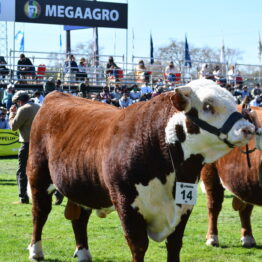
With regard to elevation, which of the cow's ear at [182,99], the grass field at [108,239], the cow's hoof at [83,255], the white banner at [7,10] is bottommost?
the grass field at [108,239]

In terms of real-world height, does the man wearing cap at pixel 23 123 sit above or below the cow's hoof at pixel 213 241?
above

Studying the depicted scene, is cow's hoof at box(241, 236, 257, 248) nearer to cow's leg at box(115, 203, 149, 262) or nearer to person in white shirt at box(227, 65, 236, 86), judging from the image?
cow's leg at box(115, 203, 149, 262)

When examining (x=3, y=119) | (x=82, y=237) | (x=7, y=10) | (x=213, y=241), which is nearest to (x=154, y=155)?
(x=82, y=237)

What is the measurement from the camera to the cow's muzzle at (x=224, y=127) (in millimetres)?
4672

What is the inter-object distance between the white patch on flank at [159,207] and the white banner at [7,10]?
28.7 metres

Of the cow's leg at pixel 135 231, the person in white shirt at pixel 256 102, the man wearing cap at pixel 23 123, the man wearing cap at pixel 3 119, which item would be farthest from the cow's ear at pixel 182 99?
the person in white shirt at pixel 256 102

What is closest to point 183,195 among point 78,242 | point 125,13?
point 78,242

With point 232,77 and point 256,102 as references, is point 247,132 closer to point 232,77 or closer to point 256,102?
point 256,102

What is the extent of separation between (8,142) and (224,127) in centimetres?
1812

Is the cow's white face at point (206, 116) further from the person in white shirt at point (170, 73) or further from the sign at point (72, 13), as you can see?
the sign at point (72, 13)

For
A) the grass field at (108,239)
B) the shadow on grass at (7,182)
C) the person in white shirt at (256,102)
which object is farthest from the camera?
the person in white shirt at (256,102)

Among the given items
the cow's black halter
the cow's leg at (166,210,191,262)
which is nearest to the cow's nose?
the cow's black halter

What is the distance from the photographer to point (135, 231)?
199 inches

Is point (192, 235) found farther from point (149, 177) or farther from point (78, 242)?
point (149, 177)
